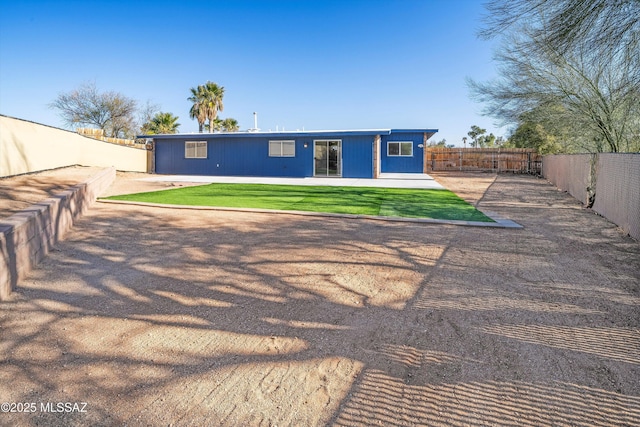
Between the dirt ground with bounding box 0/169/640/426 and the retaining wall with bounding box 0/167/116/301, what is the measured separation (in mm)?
171

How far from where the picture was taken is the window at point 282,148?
68.2 ft

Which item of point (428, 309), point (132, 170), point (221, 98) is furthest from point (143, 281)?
point (221, 98)

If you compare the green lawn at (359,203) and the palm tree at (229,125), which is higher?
the palm tree at (229,125)

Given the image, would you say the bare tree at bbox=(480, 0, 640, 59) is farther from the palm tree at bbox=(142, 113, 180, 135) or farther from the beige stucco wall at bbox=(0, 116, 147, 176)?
the palm tree at bbox=(142, 113, 180, 135)

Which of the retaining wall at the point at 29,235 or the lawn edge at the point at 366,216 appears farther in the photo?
the lawn edge at the point at 366,216

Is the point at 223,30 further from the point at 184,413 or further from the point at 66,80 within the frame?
the point at 184,413

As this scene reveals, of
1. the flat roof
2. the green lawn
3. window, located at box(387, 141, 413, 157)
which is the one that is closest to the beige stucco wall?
the flat roof

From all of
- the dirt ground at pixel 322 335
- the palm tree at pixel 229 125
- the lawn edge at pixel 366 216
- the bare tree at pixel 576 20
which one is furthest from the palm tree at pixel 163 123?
the bare tree at pixel 576 20

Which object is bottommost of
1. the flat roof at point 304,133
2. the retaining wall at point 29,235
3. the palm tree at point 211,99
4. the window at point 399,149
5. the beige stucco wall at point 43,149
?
the retaining wall at point 29,235

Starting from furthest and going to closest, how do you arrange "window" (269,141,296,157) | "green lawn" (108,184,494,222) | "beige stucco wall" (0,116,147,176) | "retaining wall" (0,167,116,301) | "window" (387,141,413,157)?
"window" (387,141,413,157)
"window" (269,141,296,157)
"beige stucco wall" (0,116,147,176)
"green lawn" (108,184,494,222)
"retaining wall" (0,167,116,301)

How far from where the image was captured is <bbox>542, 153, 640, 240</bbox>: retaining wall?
272 inches

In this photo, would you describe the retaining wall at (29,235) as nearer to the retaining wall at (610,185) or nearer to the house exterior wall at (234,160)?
the retaining wall at (610,185)

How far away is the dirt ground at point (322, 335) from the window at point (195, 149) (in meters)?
17.4

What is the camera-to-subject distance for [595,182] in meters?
10.3
